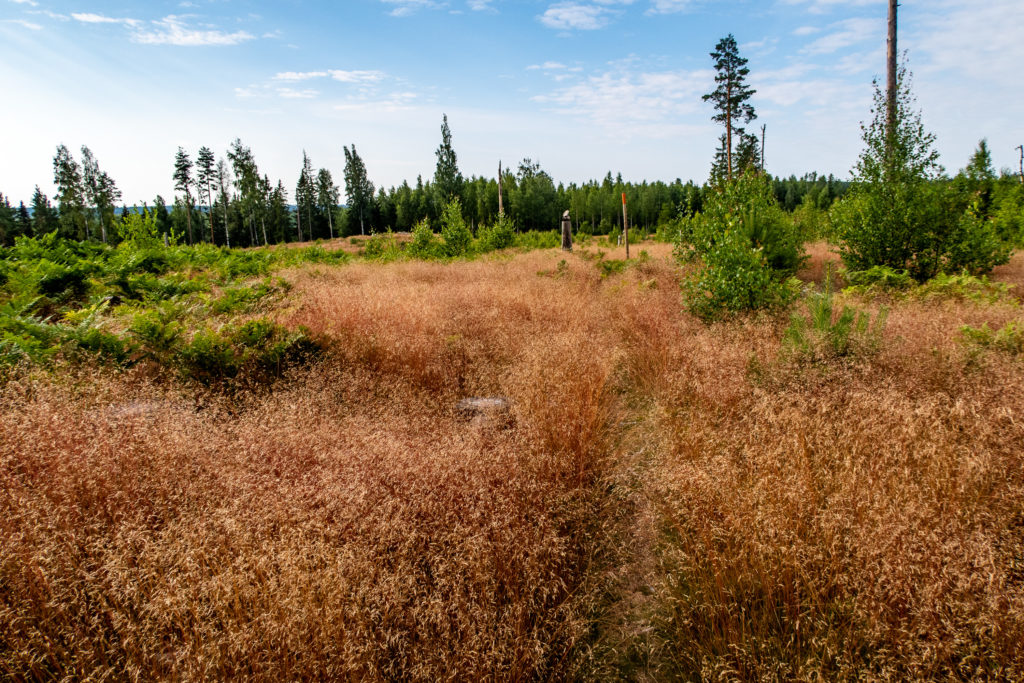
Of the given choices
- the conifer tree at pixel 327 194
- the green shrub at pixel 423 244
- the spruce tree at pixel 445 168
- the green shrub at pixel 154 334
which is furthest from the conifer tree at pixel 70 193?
the green shrub at pixel 154 334

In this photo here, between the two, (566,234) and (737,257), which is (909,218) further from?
(566,234)

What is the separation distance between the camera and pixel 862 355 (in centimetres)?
451

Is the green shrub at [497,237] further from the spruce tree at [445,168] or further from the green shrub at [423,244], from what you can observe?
the spruce tree at [445,168]

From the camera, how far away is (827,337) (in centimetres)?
484

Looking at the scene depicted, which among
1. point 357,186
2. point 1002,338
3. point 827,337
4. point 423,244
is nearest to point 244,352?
point 827,337

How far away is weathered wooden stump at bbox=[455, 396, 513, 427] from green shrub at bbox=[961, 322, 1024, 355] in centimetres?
458

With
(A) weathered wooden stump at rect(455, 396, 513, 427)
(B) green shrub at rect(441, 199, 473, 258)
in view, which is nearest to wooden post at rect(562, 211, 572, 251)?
(B) green shrub at rect(441, 199, 473, 258)

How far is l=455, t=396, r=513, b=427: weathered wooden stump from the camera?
12.5ft

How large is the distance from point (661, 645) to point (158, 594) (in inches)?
84.9

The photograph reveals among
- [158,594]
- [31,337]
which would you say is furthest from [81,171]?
[158,594]

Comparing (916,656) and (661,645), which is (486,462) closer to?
(661,645)

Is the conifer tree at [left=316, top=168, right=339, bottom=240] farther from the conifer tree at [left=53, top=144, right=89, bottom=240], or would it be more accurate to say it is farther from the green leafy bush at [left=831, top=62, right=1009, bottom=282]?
the green leafy bush at [left=831, top=62, right=1009, bottom=282]

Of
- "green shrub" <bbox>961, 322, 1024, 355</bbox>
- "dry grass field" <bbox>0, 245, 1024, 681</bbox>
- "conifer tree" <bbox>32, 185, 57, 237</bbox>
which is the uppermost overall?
"conifer tree" <bbox>32, 185, 57, 237</bbox>

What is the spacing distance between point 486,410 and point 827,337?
3.58m
